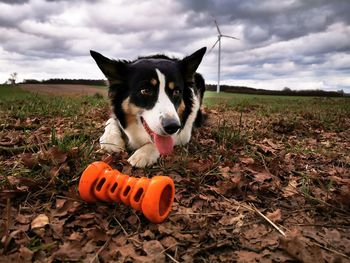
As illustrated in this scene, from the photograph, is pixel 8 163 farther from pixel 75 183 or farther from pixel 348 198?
pixel 348 198

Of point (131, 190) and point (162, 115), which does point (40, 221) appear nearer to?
point (131, 190)

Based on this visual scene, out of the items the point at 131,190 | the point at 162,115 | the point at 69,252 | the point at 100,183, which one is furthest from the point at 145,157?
the point at 69,252

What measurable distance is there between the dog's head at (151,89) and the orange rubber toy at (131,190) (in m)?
1.12

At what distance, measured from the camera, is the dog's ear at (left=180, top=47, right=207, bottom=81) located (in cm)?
463

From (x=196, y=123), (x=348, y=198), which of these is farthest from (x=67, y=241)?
(x=196, y=123)

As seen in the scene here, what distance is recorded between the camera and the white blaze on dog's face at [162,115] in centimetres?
358

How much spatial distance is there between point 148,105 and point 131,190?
1723 mm

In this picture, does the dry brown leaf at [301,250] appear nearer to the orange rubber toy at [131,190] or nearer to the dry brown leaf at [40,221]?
the orange rubber toy at [131,190]

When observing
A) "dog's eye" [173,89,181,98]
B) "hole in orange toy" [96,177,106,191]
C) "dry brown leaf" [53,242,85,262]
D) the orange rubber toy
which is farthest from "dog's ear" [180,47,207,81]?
"dry brown leaf" [53,242,85,262]

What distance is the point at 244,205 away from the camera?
2.86m

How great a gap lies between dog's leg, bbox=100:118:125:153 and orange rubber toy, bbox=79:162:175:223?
1.28m

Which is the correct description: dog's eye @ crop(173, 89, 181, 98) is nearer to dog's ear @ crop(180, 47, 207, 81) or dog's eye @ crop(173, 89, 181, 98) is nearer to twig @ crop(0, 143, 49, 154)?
dog's ear @ crop(180, 47, 207, 81)

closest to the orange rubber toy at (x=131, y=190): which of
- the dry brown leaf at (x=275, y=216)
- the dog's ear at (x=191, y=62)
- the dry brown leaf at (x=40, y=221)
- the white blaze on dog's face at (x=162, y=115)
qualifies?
the dry brown leaf at (x=40, y=221)

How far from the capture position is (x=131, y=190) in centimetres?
250
